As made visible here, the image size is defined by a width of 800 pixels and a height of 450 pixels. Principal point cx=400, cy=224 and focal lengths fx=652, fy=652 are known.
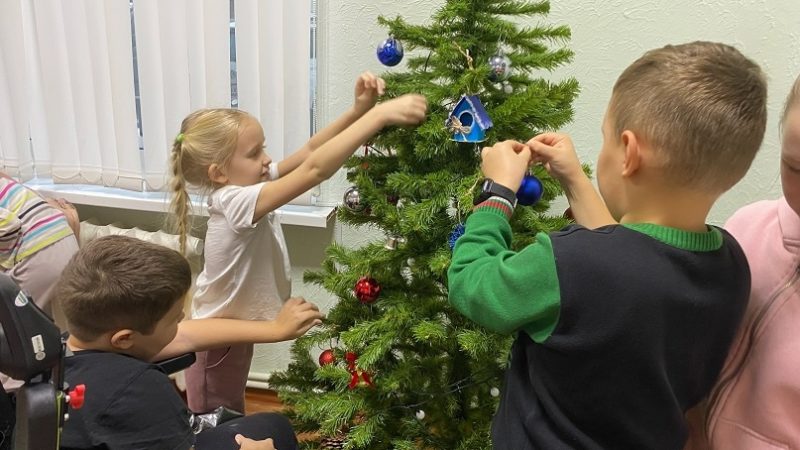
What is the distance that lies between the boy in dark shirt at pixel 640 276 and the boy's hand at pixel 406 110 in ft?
1.04

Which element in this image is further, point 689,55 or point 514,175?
point 514,175

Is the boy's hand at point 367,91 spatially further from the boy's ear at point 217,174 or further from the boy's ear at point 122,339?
the boy's ear at point 122,339

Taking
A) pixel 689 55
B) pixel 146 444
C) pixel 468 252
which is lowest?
pixel 146 444

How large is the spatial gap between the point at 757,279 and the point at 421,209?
54cm

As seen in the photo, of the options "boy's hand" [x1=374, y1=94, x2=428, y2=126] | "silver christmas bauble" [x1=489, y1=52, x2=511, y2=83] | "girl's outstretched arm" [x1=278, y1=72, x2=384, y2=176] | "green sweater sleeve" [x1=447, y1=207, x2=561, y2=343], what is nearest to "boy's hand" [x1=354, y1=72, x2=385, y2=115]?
"girl's outstretched arm" [x1=278, y1=72, x2=384, y2=176]

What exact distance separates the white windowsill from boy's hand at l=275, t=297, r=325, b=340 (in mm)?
628

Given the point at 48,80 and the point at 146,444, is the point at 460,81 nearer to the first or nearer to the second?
the point at 146,444

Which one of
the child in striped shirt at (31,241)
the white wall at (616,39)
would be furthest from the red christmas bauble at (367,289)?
the child in striped shirt at (31,241)

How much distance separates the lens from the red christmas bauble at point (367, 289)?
1275mm

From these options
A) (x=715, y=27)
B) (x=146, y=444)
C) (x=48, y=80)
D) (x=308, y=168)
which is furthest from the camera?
(x=48, y=80)

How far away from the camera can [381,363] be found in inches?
52.3

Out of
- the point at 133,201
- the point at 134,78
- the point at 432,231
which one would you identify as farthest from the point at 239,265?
the point at 134,78

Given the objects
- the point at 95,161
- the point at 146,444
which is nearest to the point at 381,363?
the point at 146,444

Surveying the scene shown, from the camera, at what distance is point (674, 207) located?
0.85 meters
